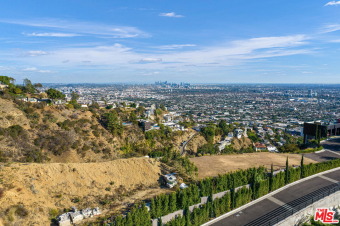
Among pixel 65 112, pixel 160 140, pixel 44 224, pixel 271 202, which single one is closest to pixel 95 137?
pixel 65 112

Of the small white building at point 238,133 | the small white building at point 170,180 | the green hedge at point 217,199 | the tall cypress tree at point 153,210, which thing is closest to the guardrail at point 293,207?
the green hedge at point 217,199

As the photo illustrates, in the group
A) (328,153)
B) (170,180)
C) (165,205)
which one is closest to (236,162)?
(170,180)

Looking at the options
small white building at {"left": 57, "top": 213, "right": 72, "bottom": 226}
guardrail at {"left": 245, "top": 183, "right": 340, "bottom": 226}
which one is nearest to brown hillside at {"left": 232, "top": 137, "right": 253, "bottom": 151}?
guardrail at {"left": 245, "top": 183, "right": 340, "bottom": 226}

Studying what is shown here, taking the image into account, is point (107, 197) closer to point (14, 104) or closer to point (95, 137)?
point (95, 137)

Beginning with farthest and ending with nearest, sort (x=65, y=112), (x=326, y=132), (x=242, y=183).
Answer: (x=65, y=112)
(x=326, y=132)
(x=242, y=183)

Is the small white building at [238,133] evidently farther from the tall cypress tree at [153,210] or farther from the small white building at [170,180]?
the tall cypress tree at [153,210]

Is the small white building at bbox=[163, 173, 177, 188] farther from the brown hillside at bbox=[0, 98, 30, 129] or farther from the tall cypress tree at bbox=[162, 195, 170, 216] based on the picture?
the brown hillside at bbox=[0, 98, 30, 129]

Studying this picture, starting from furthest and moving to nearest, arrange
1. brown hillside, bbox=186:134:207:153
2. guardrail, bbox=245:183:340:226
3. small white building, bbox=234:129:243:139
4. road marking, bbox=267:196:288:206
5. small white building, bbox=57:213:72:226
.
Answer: small white building, bbox=234:129:243:139 < brown hillside, bbox=186:134:207:153 < road marking, bbox=267:196:288:206 < guardrail, bbox=245:183:340:226 < small white building, bbox=57:213:72:226
